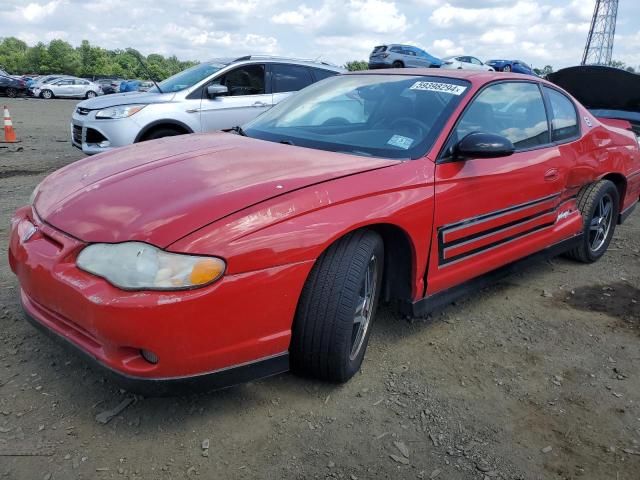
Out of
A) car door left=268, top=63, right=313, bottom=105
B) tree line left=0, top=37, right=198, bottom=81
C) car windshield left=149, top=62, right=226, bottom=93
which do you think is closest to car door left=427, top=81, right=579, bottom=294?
car door left=268, top=63, right=313, bottom=105

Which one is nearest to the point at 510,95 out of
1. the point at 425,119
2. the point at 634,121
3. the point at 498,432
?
the point at 425,119

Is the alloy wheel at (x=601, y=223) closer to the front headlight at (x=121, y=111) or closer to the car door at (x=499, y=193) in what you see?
the car door at (x=499, y=193)

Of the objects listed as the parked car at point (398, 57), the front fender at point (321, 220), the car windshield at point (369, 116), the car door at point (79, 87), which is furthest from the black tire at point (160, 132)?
the car door at point (79, 87)

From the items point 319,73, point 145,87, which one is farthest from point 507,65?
point 319,73

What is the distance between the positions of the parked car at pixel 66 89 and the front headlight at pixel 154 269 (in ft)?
112

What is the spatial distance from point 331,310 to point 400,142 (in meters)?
1.07

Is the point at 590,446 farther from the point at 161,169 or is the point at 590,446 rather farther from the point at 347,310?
the point at 161,169

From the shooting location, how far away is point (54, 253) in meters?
2.18

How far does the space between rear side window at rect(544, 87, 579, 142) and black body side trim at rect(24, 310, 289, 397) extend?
2.63 m

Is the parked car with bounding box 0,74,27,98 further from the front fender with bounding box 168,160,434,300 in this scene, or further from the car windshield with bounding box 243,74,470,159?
the front fender with bounding box 168,160,434,300

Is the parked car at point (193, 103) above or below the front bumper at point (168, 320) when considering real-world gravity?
above

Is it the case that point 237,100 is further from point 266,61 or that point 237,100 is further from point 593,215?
point 593,215

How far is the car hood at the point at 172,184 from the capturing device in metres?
2.08

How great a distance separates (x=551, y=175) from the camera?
3549 mm
